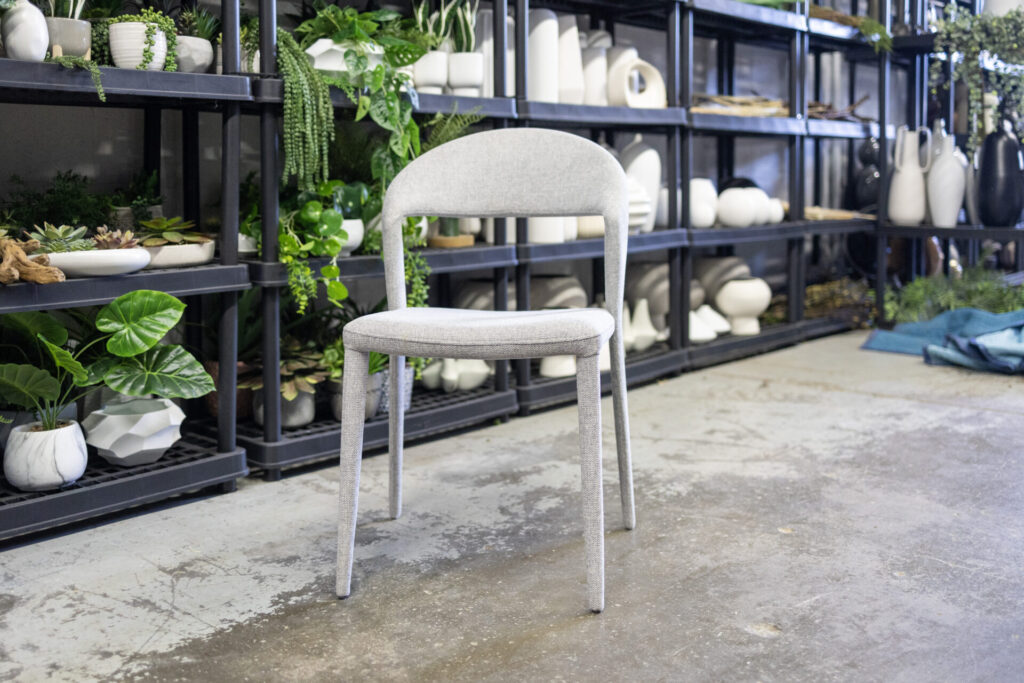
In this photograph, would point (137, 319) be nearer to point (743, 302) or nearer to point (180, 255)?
point (180, 255)

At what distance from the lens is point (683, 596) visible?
1.90m

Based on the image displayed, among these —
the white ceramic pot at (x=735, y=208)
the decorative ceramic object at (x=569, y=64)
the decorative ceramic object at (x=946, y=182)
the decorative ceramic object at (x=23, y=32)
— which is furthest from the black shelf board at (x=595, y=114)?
the decorative ceramic object at (x=946, y=182)

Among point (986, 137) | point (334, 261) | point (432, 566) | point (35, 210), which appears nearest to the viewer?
point (432, 566)

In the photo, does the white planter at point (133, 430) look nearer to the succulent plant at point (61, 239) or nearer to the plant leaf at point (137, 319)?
the plant leaf at point (137, 319)

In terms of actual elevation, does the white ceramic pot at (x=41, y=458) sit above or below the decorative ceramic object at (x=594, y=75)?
below

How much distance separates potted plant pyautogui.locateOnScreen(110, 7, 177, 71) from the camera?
2252 millimetres

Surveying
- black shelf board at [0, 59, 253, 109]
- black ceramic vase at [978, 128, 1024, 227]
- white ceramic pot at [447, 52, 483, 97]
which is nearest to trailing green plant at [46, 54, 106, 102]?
black shelf board at [0, 59, 253, 109]

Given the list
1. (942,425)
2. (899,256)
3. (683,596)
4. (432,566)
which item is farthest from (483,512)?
(899,256)

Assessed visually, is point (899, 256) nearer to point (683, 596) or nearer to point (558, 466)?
point (558, 466)

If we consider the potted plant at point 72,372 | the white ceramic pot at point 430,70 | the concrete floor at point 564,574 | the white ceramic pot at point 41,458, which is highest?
the white ceramic pot at point 430,70

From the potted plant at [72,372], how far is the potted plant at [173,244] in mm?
170

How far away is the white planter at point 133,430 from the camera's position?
236 cm

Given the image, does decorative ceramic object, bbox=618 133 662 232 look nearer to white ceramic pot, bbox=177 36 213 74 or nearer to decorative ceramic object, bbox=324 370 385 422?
decorative ceramic object, bbox=324 370 385 422

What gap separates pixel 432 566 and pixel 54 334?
97 centimetres
